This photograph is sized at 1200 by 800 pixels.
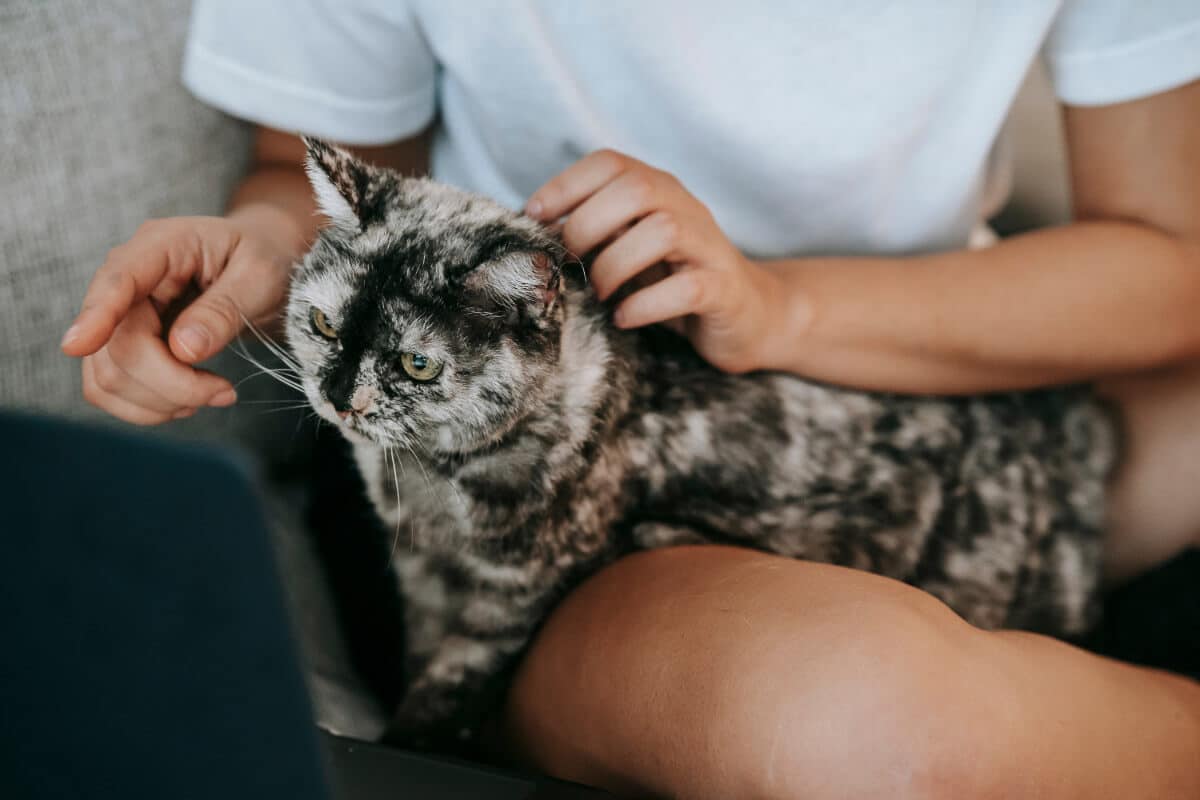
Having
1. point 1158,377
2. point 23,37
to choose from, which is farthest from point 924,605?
point 23,37

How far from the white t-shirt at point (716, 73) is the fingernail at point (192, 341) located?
374 millimetres

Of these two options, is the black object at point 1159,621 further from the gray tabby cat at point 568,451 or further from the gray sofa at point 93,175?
the gray sofa at point 93,175

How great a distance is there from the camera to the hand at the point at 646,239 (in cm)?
72

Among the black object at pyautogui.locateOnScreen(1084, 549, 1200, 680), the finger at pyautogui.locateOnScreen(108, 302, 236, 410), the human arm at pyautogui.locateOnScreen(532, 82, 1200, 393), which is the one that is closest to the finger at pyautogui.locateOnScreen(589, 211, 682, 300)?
the human arm at pyautogui.locateOnScreen(532, 82, 1200, 393)

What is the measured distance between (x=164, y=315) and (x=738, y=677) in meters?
0.58

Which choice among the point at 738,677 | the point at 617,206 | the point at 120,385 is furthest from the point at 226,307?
the point at 738,677

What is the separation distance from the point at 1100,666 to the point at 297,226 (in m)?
Result: 0.87

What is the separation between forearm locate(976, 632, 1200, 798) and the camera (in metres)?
0.58

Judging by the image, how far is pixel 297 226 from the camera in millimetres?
874

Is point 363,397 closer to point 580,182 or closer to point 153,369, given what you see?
point 153,369

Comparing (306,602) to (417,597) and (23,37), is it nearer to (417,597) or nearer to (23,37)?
(417,597)

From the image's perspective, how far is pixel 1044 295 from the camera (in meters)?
0.93

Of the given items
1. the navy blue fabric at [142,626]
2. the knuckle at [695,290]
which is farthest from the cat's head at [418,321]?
the navy blue fabric at [142,626]

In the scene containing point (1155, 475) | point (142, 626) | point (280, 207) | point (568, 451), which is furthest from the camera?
point (1155, 475)
